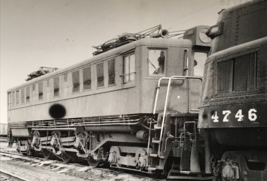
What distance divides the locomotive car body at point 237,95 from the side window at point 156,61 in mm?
3351

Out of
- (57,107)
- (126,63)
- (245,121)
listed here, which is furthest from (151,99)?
(57,107)

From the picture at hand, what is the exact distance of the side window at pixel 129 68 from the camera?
34.2 feet

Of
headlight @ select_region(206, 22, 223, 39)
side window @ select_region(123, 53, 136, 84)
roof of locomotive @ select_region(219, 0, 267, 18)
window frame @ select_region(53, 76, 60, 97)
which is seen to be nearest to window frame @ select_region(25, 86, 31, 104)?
window frame @ select_region(53, 76, 60, 97)

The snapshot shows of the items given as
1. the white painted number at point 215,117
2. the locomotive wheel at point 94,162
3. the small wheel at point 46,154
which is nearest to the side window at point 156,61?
the locomotive wheel at point 94,162

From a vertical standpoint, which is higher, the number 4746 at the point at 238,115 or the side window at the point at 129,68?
the side window at the point at 129,68

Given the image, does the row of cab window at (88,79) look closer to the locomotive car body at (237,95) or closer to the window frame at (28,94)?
the window frame at (28,94)

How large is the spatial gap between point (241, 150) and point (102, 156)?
6.74m

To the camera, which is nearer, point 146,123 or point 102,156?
point 146,123

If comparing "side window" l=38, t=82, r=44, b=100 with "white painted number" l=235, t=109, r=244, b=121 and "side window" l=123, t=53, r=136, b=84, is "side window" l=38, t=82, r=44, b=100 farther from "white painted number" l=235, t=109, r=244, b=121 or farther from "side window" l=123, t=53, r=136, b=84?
"white painted number" l=235, t=109, r=244, b=121

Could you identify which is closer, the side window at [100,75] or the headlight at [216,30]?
the headlight at [216,30]

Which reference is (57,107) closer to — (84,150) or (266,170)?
(84,150)

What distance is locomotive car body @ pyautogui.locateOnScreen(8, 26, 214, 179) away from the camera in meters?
9.14

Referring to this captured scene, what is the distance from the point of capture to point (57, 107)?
49.0 ft

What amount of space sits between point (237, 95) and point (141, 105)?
432cm
